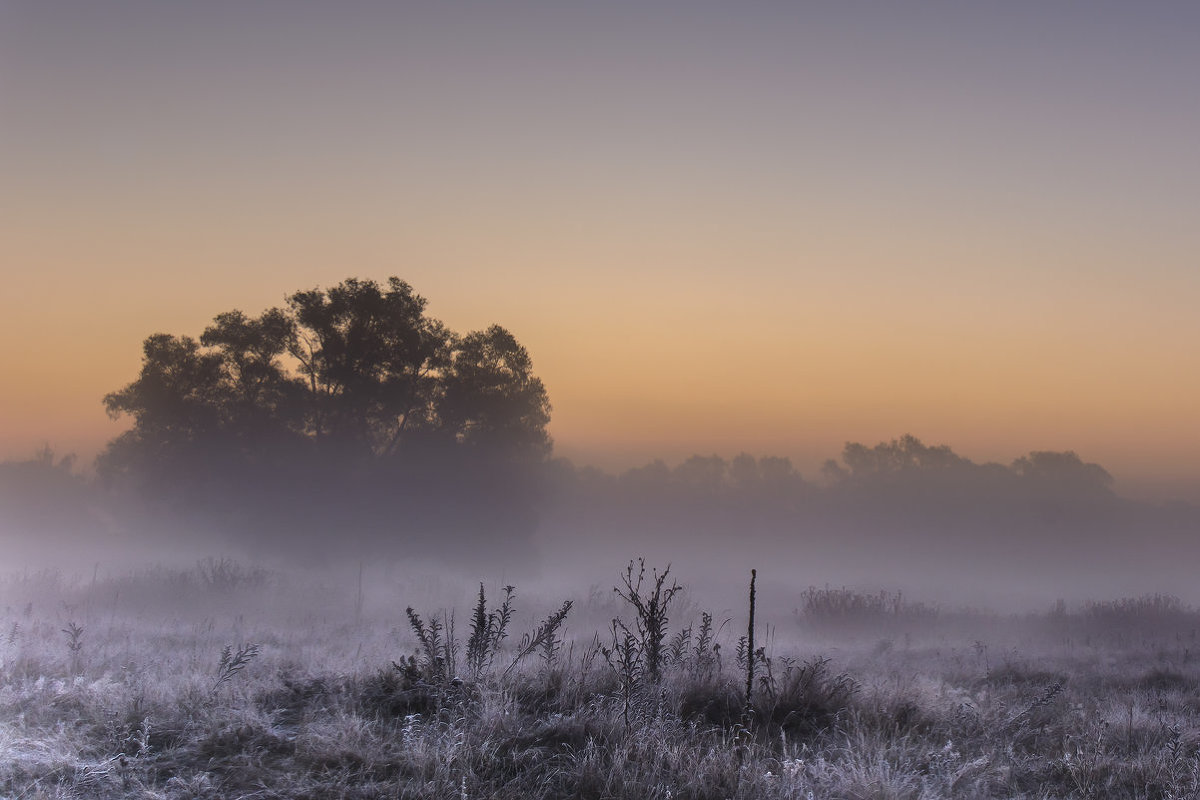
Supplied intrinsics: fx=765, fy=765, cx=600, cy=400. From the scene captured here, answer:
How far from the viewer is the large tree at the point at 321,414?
22.8 meters

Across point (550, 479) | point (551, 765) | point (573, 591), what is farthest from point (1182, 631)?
point (551, 765)

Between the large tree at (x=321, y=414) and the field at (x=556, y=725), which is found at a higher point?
the large tree at (x=321, y=414)

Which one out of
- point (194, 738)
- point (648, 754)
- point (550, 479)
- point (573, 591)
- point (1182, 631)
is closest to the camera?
point (648, 754)

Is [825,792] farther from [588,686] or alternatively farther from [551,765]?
[588,686]

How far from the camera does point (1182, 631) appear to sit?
65.6 feet

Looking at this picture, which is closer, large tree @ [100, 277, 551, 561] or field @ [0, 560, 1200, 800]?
field @ [0, 560, 1200, 800]

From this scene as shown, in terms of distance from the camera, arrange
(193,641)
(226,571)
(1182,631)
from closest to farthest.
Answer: (193,641), (1182,631), (226,571)

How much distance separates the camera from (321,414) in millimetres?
23391

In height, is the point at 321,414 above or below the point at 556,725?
above

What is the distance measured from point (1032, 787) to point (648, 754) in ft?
9.39

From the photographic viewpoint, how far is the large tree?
2277cm

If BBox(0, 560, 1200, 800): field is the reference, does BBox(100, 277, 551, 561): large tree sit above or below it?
above

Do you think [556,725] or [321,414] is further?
[321,414]

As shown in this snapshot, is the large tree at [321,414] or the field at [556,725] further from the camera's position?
the large tree at [321,414]
